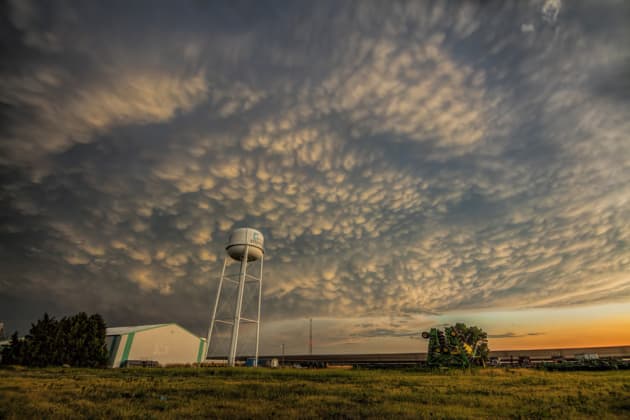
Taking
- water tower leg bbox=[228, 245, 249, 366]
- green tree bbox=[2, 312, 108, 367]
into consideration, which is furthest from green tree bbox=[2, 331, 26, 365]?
water tower leg bbox=[228, 245, 249, 366]

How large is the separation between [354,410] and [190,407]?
20.9 feet

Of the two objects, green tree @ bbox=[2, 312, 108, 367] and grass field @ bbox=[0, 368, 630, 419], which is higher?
green tree @ bbox=[2, 312, 108, 367]

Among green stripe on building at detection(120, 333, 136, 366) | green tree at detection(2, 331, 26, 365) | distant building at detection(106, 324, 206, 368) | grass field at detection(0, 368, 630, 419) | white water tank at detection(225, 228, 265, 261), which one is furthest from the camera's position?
white water tank at detection(225, 228, 265, 261)

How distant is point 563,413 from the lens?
13.6 meters

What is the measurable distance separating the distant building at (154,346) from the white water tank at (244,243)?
1789 centimetres

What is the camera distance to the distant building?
54.2m

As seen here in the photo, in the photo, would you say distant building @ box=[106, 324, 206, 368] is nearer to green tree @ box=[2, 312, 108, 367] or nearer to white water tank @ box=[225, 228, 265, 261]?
green tree @ box=[2, 312, 108, 367]

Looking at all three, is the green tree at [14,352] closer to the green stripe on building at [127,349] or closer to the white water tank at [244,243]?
the green stripe on building at [127,349]

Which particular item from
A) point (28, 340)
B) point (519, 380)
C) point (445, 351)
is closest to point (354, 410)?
point (519, 380)

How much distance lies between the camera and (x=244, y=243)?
5706cm

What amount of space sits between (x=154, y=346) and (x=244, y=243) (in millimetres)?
22653

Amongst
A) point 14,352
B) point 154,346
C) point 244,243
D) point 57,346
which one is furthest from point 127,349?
point 244,243

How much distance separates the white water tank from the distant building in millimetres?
17888

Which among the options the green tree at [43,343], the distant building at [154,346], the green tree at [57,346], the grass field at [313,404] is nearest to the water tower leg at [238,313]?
the distant building at [154,346]
